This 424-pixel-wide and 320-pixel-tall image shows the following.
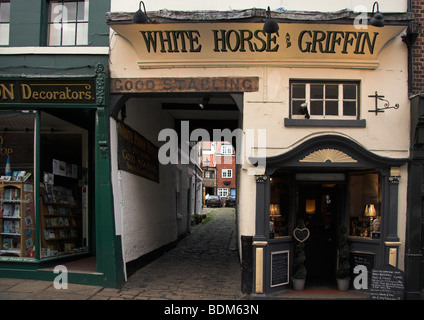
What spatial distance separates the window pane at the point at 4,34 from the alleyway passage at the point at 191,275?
Answer: 6.00 metres

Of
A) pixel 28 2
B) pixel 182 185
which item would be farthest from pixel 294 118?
pixel 182 185

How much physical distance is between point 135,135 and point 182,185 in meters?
7.40

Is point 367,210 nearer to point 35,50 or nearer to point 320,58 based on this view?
point 320,58

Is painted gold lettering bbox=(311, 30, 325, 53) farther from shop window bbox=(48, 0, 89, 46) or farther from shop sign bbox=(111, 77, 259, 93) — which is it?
shop window bbox=(48, 0, 89, 46)

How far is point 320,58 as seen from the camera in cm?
788

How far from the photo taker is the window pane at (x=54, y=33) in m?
8.48

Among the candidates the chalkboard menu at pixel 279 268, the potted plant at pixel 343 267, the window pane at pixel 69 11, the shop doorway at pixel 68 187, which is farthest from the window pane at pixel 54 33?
the potted plant at pixel 343 267

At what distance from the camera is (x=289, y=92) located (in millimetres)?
7957

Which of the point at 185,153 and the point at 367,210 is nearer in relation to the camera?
the point at 367,210

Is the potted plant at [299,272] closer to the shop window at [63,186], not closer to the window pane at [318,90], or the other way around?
the window pane at [318,90]

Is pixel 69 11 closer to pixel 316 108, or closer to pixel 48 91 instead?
pixel 48 91

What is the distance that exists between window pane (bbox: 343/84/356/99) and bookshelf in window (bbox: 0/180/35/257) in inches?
280

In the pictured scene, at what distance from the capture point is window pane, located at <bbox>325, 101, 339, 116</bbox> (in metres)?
7.99

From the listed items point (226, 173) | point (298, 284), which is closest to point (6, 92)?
point (298, 284)
